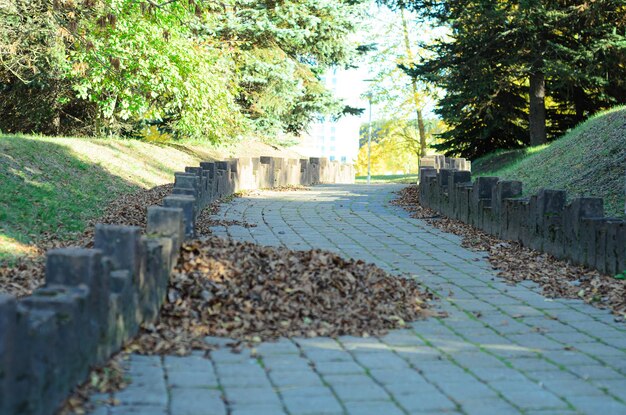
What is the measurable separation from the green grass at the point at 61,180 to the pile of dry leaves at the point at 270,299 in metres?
3.07

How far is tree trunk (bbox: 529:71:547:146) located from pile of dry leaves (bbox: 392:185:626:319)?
45.2ft

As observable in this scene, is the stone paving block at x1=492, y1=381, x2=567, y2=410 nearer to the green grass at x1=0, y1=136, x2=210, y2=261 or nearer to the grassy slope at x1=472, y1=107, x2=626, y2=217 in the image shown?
the green grass at x1=0, y1=136, x2=210, y2=261

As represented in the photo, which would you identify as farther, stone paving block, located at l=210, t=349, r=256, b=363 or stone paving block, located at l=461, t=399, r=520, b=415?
stone paving block, located at l=210, t=349, r=256, b=363

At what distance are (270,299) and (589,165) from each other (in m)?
9.57

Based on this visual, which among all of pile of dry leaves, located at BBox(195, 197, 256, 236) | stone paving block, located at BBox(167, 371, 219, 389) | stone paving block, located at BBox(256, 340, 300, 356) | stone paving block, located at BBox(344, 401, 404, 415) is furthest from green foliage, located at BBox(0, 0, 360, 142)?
stone paving block, located at BBox(344, 401, 404, 415)

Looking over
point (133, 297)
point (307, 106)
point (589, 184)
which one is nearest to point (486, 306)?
point (133, 297)

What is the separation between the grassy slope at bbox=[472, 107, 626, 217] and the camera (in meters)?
13.2

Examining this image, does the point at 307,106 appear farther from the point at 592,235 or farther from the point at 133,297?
the point at 133,297

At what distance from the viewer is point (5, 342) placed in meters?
3.79

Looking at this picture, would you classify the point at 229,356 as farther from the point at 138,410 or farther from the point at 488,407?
the point at 488,407

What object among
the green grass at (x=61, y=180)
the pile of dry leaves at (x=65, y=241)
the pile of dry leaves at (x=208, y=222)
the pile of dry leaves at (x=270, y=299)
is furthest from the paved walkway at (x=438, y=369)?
the green grass at (x=61, y=180)

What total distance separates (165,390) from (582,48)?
20.6 meters

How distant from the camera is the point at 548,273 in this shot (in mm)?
9453

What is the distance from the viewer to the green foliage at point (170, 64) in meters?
18.8
